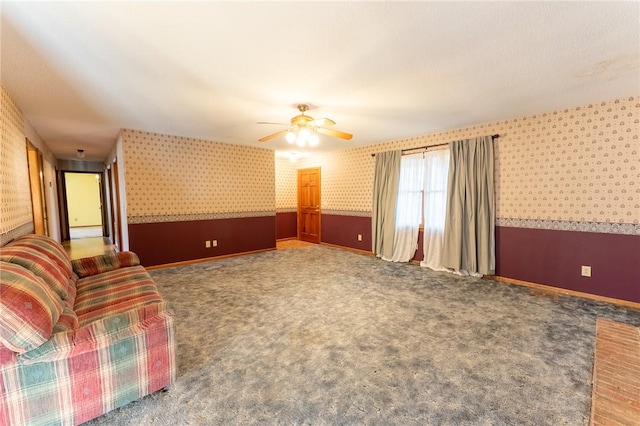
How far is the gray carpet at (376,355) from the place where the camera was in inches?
67.0

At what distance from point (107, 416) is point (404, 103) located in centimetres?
378

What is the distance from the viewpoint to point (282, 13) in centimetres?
172

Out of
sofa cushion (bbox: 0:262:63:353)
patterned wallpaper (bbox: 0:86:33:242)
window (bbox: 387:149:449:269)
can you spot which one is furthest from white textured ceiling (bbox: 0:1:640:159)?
sofa cushion (bbox: 0:262:63:353)

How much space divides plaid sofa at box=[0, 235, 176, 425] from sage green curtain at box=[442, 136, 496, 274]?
164 inches

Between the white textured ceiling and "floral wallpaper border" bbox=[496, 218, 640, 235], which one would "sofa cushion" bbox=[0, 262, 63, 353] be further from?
"floral wallpaper border" bbox=[496, 218, 640, 235]

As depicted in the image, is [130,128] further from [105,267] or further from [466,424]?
[466,424]

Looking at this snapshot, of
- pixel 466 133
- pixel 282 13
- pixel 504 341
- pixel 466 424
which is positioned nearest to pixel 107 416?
pixel 466 424

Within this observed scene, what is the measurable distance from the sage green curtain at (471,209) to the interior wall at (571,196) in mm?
147

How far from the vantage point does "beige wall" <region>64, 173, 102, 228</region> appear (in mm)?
11269

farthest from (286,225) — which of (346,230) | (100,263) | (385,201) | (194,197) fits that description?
(100,263)

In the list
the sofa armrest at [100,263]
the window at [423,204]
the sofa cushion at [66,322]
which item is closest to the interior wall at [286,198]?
the window at [423,204]

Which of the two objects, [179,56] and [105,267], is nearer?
[179,56]

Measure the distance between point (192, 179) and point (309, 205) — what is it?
3.13 meters

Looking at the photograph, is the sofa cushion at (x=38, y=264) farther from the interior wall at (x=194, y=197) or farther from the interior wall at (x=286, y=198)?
the interior wall at (x=286, y=198)
